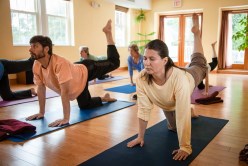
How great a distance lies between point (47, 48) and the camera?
2113mm

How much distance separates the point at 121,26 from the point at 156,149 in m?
6.78

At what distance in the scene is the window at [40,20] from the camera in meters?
5.06

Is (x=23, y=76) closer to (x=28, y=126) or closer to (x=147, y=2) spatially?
(x=28, y=126)

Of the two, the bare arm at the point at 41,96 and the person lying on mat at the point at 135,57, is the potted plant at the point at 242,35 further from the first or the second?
the bare arm at the point at 41,96

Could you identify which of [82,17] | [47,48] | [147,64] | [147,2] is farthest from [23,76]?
[147,2]

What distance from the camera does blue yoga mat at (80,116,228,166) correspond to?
57.0 inches

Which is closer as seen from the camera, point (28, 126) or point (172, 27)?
point (28, 126)

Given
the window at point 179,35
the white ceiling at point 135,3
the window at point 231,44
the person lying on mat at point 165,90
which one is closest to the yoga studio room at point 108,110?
the person lying on mat at point 165,90

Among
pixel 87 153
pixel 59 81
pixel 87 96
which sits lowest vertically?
pixel 87 153

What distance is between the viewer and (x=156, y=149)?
1625 mm

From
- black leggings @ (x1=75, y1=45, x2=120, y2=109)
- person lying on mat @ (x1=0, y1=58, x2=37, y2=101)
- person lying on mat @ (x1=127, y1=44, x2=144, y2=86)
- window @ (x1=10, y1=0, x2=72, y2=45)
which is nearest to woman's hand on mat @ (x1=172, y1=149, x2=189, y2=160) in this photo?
black leggings @ (x1=75, y1=45, x2=120, y2=109)

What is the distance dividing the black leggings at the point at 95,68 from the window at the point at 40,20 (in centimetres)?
315

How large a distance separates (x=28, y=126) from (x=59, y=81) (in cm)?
45

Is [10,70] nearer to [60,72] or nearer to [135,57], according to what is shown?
[60,72]
